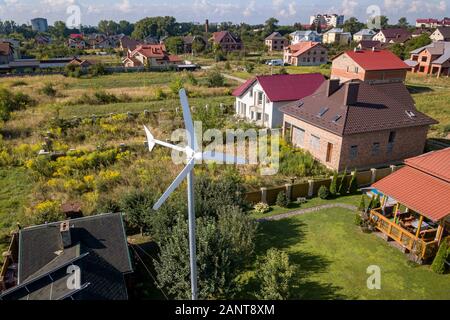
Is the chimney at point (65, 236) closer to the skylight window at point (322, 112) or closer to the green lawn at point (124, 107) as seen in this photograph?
the skylight window at point (322, 112)

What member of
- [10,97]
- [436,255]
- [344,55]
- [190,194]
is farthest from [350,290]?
[344,55]

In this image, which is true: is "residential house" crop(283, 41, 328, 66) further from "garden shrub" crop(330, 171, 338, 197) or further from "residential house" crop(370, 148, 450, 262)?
"residential house" crop(370, 148, 450, 262)

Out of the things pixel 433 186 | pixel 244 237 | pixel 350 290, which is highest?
pixel 433 186

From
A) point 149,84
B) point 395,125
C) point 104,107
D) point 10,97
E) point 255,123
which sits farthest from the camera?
point 149,84

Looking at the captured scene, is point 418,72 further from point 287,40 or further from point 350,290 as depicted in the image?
point 350,290

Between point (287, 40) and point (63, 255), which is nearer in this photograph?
point (63, 255)

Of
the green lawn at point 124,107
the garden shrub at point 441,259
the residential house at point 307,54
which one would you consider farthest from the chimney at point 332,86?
the residential house at point 307,54

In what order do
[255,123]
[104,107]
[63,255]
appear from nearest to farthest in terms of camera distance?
[63,255]
[255,123]
[104,107]

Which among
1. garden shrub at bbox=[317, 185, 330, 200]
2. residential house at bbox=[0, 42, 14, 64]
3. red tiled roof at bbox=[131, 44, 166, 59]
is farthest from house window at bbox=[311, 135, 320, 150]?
residential house at bbox=[0, 42, 14, 64]
